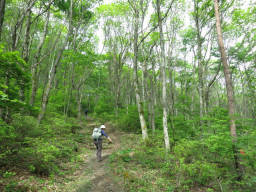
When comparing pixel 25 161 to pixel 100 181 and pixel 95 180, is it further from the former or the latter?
pixel 100 181

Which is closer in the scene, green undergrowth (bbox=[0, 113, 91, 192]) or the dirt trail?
green undergrowth (bbox=[0, 113, 91, 192])

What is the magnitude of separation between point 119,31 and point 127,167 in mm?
15842

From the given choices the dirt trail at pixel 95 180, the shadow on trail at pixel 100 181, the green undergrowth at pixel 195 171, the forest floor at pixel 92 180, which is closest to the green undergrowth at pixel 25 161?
the forest floor at pixel 92 180

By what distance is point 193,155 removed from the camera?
6039mm

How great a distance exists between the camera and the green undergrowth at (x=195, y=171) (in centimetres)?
449

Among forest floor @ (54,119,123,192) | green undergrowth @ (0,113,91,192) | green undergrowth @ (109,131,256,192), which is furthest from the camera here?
green undergrowth @ (109,131,256,192)

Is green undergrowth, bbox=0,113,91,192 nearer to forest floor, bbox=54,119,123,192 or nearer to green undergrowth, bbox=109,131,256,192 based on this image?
forest floor, bbox=54,119,123,192

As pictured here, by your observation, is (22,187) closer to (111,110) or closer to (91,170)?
(91,170)

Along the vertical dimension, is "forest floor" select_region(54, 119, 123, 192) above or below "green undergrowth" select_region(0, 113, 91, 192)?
below

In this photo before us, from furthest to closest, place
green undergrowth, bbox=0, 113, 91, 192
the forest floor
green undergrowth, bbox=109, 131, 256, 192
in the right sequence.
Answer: green undergrowth, bbox=109, 131, 256, 192
the forest floor
green undergrowth, bbox=0, 113, 91, 192

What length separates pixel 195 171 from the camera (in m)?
4.88

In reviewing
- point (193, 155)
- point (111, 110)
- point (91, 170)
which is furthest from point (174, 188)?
point (111, 110)

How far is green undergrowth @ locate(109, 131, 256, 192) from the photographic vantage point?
177 inches

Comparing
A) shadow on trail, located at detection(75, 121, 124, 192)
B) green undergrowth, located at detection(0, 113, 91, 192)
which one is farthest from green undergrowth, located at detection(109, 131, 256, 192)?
green undergrowth, located at detection(0, 113, 91, 192)
